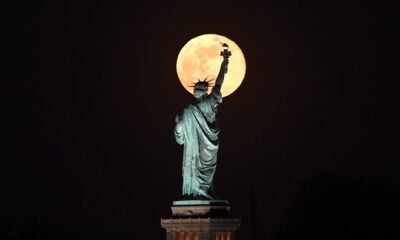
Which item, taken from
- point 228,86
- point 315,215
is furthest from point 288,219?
point 228,86

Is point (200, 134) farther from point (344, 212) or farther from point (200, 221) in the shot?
point (344, 212)

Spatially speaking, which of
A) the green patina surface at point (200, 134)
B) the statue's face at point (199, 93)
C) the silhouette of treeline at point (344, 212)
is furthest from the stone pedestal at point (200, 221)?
the silhouette of treeline at point (344, 212)

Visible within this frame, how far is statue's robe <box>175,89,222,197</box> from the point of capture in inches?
1921

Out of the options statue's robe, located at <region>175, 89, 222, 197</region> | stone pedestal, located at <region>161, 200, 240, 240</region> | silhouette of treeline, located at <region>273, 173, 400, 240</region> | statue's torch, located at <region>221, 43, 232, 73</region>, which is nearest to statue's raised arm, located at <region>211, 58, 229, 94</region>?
statue's torch, located at <region>221, 43, 232, 73</region>

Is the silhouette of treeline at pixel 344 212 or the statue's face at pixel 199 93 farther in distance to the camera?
the silhouette of treeline at pixel 344 212

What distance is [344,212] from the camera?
7312cm

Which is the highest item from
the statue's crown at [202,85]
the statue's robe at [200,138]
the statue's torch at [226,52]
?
the statue's torch at [226,52]

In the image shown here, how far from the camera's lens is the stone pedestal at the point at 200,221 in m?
47.2

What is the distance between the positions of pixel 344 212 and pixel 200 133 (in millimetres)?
25800

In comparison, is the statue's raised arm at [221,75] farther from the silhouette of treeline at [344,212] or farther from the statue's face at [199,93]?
the silhouette of treeline at [344,212]

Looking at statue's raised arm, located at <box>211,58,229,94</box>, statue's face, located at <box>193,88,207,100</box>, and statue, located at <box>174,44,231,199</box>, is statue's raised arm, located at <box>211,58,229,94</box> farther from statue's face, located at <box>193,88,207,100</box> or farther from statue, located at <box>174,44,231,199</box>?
statue's face, located at <box>193,88,207,100</box>

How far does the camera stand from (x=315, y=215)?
244 ft

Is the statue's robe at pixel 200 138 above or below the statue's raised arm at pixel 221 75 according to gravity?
below

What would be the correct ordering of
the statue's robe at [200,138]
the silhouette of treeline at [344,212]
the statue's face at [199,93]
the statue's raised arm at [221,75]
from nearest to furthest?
the statue's robe at [200,138]
the statue's face at [199,93]
the statue's raised arm at [221,75]
the silhouette of treeline at [344,212]
